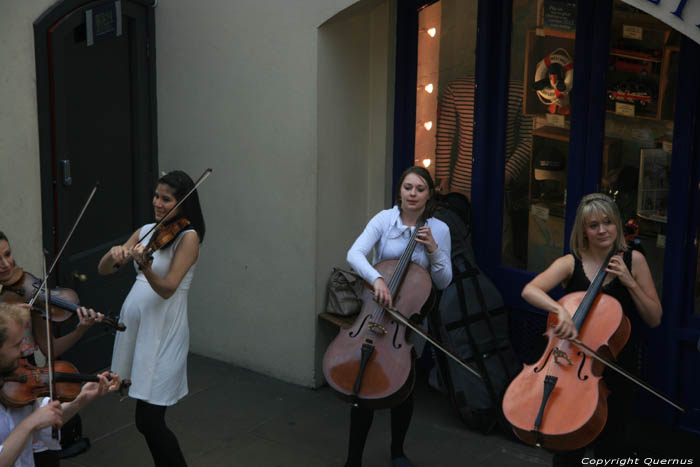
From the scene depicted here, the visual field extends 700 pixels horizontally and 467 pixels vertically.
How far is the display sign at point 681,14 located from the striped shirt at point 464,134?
134cm

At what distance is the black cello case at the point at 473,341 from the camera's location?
15.9ft

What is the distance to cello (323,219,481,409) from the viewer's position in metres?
3.90

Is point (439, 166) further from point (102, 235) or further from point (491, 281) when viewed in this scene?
point (102, 235)

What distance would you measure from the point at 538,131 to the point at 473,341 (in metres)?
1.24

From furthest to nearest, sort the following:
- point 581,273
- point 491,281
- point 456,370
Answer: point 491,281, point 456,370, point 581,273

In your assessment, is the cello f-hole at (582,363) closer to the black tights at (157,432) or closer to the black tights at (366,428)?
the black tights at (366,428)

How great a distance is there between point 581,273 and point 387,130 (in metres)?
2.00

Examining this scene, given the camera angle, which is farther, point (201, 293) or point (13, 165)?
point (201, 293)

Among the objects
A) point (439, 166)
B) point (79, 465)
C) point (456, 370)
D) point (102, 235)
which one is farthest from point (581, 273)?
point (102, 235)

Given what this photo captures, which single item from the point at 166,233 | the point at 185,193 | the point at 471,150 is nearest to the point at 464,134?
the point at 471,150

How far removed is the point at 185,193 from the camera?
3.96 metres

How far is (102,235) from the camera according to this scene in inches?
220

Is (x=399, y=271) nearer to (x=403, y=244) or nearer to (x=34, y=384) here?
(x=403, y=244)

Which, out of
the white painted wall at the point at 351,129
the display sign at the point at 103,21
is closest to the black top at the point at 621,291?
the white painted wall at the point at 351,129
